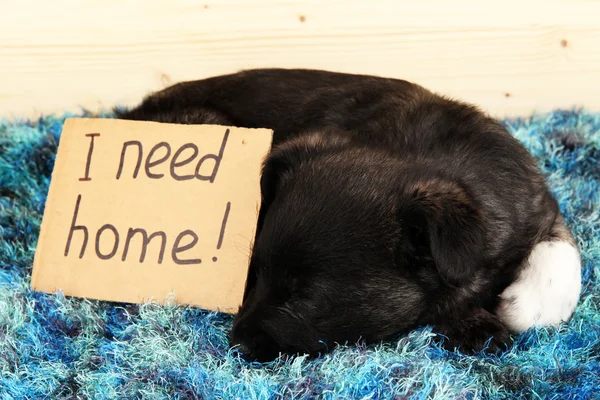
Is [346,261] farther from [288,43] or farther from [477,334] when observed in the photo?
[288,43]

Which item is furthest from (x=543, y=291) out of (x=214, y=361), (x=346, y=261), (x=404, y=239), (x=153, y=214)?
(x=153, y=214)

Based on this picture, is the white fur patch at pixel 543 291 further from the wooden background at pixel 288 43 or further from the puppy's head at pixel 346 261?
the wooden background at pixel 288 43

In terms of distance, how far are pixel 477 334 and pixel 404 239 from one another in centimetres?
53

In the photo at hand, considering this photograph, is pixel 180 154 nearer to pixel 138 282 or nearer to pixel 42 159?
pixel 138 282

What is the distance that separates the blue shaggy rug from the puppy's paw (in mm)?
68

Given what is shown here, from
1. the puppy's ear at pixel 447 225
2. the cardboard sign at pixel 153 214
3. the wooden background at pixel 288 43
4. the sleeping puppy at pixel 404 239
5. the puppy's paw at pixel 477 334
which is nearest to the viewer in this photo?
the puppy's ear at pixel 447 225

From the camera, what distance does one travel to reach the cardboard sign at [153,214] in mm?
2998

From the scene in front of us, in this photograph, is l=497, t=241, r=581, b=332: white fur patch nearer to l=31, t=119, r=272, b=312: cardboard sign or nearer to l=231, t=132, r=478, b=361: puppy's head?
l=231, t=132, r=478, b=361: puppy's head

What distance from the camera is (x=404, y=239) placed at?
8.25 feet

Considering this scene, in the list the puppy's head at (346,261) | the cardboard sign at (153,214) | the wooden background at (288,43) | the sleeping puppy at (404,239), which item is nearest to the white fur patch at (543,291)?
the sleeping puppy at (404,239)

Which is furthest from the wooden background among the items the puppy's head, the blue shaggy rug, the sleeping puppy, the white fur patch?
the puppy's head

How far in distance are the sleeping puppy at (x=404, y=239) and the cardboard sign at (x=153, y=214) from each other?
16 cm

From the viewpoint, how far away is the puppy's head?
2.48m

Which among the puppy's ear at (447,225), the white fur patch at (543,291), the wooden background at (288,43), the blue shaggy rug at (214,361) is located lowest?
the blue shaggy rug at (214,361)
